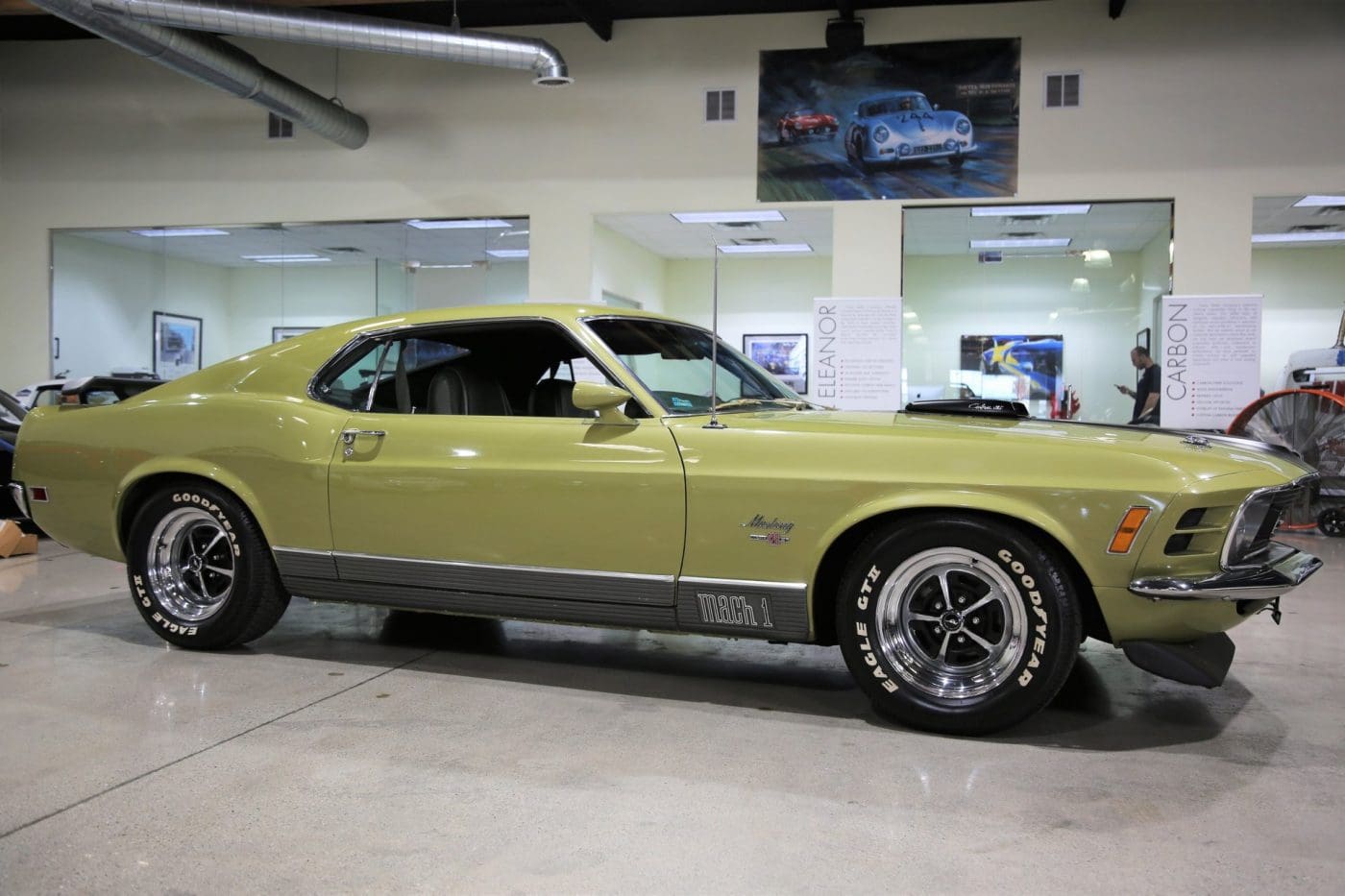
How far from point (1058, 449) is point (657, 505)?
126 centimetres

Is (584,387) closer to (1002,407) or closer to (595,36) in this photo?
(1002,407)

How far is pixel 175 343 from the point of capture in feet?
41.6

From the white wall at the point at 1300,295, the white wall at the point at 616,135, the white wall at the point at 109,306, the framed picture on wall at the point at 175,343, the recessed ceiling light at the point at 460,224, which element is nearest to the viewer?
the white wall at the point at 616,135

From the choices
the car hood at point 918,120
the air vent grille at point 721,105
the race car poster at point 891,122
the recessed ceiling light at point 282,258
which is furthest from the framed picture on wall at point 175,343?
the car hood at point 918,120

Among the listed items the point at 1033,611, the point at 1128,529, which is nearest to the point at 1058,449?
Result: the point at 1128,529

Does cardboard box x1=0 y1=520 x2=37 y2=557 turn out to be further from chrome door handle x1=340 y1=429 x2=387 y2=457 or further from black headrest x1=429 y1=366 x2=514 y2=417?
black headrest x1=429 y1=366 x2=514 y2=417

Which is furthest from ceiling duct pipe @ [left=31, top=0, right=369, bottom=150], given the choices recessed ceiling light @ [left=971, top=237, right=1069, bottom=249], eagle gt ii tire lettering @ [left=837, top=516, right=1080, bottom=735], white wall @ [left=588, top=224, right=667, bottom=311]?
eagle gt ii tire lettering @ [left=837, top=516, right=1080, bottom=735]

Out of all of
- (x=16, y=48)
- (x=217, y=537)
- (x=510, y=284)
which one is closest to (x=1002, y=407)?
(x=217, y=537)

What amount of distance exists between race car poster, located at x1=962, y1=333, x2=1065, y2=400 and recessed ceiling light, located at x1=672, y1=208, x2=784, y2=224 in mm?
2348

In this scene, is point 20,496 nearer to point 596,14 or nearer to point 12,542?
point 12,542

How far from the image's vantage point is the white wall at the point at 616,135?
31.7 feet

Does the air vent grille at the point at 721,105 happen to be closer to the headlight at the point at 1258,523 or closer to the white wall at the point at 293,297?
the white wall at the point at 293,297

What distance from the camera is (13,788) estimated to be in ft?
9.07

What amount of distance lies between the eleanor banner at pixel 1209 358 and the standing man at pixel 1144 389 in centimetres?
11
